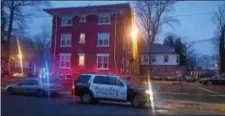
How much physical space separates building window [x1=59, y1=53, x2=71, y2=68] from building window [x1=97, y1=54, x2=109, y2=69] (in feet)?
13.7

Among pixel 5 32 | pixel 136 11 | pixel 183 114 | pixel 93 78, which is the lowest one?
pixel 183 114

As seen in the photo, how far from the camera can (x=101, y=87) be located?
22.3 metres

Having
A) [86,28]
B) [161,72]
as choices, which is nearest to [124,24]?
[86,28]

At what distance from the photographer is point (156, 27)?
201ft

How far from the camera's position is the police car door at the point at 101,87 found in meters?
22.1

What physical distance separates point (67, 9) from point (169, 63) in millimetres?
40885

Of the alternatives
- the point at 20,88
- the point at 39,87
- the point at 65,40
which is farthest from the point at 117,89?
the point at 65,40

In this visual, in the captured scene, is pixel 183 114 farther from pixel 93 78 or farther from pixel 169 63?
pixel 169 63

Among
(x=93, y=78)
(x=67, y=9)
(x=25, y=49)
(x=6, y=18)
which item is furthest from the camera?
(x=25, y=49)

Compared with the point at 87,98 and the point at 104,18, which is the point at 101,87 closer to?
the point at 87,98

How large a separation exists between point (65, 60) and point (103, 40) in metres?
5.89

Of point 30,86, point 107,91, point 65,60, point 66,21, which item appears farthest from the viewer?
point 66,21

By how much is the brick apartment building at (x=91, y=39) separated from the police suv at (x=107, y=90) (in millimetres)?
23437

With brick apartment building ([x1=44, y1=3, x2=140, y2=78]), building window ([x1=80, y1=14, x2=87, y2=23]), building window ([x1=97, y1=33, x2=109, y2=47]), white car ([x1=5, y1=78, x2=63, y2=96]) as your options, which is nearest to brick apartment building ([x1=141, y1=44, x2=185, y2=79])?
brick apartment building ([x1=44, y1=3, x2=140, y2=78])
